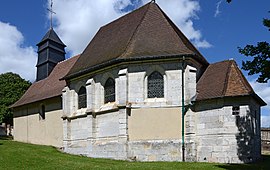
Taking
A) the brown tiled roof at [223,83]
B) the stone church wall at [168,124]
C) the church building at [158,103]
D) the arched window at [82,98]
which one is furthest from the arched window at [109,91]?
the brown tiled roof at [223,83]

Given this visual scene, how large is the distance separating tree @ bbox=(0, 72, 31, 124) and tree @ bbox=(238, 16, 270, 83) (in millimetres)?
34165

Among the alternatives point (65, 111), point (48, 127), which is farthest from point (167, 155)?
point (48, 127)

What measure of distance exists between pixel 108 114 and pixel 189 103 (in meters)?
4.73

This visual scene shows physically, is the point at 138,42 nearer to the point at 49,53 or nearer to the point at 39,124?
the point at 39,124

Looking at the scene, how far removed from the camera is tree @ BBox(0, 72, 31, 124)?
Result: 41.3 m

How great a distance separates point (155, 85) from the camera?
61.2 ft

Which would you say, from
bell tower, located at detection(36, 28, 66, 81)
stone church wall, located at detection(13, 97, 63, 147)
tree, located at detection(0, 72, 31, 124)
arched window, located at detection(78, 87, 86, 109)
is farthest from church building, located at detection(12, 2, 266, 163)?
tree, located at detection(0, 72, 31, 124)

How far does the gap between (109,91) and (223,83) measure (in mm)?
6626

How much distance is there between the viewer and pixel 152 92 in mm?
18672

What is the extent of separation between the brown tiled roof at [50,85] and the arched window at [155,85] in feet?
30.1

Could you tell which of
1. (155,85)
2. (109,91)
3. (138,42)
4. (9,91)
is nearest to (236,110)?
(155,85)

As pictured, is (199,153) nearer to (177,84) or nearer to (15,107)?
(177,84)

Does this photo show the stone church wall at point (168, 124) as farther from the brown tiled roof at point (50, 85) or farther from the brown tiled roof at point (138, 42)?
the brown tiled roof at point (50, 85)

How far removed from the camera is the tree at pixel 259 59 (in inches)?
492
